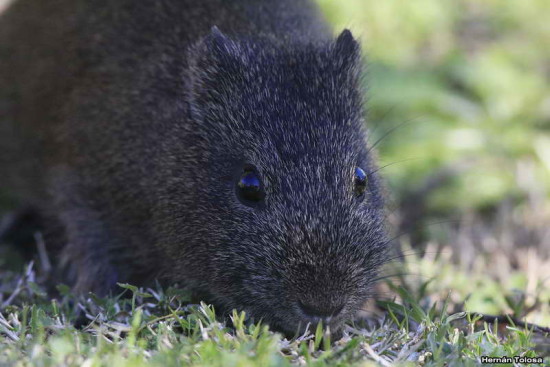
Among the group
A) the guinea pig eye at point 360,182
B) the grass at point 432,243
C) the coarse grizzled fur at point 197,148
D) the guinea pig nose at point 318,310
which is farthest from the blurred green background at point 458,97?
the guinea pig nose at point 318,310

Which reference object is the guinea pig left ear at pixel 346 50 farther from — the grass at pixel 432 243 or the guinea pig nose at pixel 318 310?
the guinea pig nose at pixel 318 310

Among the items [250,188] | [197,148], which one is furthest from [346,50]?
[250,188]

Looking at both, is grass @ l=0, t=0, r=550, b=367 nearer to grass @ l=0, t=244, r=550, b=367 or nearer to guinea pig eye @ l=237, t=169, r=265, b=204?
grass @ l=0, t=244, r=550, b=367

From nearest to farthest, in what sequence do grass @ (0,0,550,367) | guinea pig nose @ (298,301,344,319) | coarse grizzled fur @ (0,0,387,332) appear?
grass @ (0,0,550,367)
guinea pig nose @ (298,301,344,319)
coarse grizzled fur @ (0,0,387,332)

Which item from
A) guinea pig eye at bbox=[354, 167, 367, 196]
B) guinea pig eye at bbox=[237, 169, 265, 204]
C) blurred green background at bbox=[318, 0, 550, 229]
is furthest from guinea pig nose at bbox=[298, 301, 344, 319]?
blurred green background at bbox=[318, 0, 550, 229]

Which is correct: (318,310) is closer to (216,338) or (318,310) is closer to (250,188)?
(216,338)

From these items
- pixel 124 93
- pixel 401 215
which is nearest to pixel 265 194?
pixel 124 93
